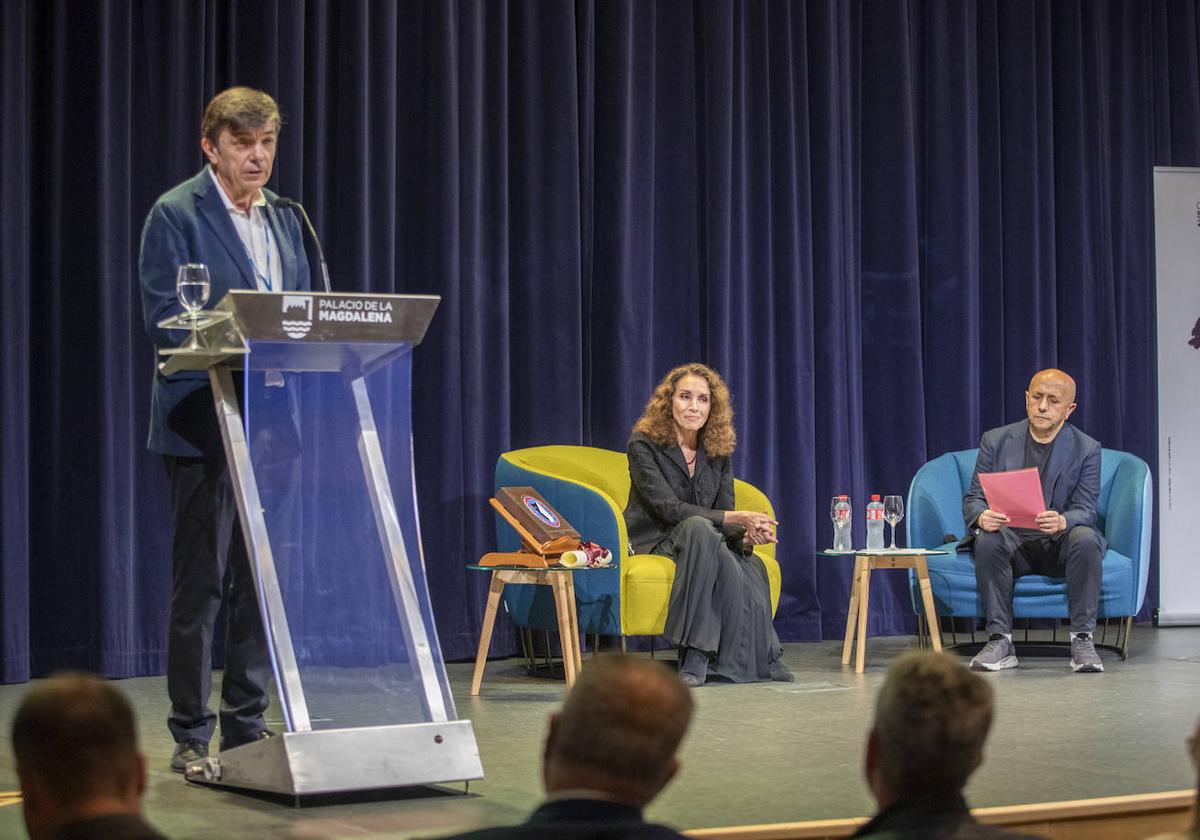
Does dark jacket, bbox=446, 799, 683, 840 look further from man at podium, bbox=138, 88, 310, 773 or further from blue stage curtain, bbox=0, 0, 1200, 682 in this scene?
blue stage curtain, bbox=0, 0, 1200, 682

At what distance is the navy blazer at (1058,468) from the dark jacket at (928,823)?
14.9 ft

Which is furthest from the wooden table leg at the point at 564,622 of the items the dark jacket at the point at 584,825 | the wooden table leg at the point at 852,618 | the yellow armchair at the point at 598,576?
the dark jacket at the point at 584,825

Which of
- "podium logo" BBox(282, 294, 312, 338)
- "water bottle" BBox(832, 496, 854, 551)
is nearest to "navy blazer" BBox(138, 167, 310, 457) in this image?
"podium logo" BBox(282, 294, 312, 338)

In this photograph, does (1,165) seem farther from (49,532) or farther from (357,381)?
(357,381)

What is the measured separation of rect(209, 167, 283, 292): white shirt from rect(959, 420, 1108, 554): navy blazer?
132 inches

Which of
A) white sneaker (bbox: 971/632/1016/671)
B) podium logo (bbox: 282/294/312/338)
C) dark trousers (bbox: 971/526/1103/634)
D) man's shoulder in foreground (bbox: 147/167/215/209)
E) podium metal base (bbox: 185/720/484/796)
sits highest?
man's shoulder in foreground (bbox: 147/167/215/209)

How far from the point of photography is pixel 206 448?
131 inches

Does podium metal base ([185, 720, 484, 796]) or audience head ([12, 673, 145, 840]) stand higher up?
audience head ([12, 673, 145, 840])

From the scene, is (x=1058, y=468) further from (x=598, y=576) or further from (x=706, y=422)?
(x=598, y=576)

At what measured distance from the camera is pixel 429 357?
19.6ft

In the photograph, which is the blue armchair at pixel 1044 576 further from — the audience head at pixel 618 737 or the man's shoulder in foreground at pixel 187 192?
the audience head at pixel 618 737

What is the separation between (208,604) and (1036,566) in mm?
3611

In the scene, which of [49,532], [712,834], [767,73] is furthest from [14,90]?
[712,834]

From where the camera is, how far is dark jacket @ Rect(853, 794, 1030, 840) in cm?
146
